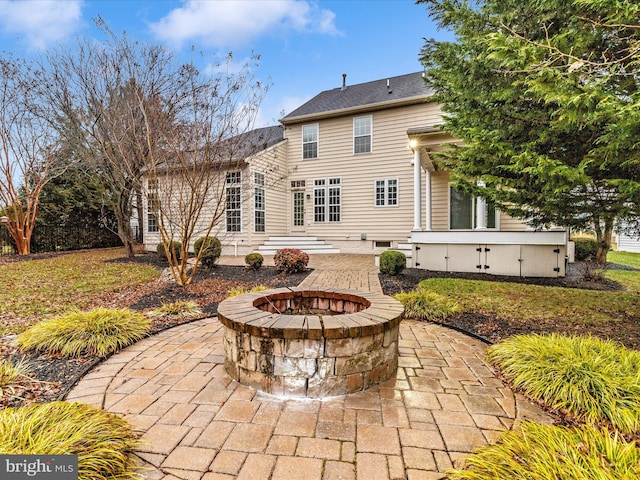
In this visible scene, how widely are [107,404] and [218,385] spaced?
79 cm

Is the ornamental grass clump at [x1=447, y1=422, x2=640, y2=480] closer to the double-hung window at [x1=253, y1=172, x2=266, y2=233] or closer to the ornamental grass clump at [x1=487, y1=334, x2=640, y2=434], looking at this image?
the ornamental grass clump at [x1=487, y1=334, x2=640, y2=434]

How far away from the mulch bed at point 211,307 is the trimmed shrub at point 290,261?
0.63 ft

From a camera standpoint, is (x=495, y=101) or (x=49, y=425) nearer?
(x=49, y=425)

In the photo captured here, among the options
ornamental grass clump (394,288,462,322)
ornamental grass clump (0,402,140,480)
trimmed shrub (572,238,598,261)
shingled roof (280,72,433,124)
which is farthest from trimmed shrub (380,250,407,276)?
trimmed shrub (572,238,598,261)

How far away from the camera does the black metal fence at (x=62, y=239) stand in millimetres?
11602

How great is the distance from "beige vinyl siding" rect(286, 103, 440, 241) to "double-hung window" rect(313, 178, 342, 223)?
0.17 meters

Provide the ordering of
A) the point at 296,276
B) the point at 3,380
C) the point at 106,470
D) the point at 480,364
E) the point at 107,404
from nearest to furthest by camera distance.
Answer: the point at 106,470 < the point at 107,404 < the point at 3,380 < the point at 480,364 < the point at 296,276

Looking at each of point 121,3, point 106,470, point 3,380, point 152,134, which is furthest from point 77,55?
point 106,470

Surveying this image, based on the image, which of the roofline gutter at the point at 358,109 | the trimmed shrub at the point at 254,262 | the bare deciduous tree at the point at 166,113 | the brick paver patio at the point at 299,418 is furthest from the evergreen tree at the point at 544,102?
the roofline gutter at the point at 358,109

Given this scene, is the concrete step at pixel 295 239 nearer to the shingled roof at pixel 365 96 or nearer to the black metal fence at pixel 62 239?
the shingled roof at pixel 365 96

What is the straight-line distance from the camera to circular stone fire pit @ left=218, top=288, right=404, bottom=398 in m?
2.48

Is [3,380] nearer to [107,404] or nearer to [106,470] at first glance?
[107,404]

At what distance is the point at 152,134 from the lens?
6.46 m

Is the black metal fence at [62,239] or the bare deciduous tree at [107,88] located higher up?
the bare deciduous tree at [107,88]
